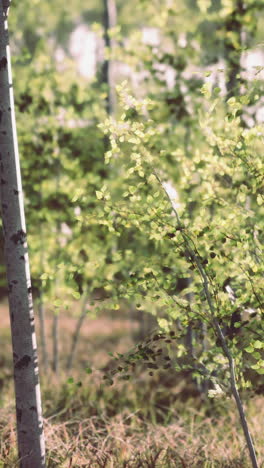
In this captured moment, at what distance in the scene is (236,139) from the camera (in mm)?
3676

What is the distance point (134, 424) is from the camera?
5.67m

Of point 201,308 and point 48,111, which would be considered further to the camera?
point 48,111

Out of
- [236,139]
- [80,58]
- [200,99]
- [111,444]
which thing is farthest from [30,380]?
[80,58]

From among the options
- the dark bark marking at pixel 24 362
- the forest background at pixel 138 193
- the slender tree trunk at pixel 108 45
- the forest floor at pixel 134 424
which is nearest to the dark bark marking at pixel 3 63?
the forest background at pixel 138 193

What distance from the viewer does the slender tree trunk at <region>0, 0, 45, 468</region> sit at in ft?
11.7

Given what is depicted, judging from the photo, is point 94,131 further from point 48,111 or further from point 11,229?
point 11,229

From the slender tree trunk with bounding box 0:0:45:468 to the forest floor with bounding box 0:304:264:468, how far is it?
13.3 inches

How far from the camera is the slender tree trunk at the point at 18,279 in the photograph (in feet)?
Answer: 11.7

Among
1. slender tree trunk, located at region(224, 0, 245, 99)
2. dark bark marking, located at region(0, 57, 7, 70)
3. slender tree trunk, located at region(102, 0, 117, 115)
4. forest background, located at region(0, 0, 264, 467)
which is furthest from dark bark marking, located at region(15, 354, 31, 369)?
slender tree trunk, located at region(102, 0, 117, 115)

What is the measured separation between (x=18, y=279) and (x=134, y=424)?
2.91 m

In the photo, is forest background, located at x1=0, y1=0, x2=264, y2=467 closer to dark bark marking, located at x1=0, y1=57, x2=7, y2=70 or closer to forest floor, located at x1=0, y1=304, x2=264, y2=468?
forest floor, located at x1=0, y1=304, x2=264, y2=468

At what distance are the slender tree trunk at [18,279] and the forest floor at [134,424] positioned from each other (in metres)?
0.34

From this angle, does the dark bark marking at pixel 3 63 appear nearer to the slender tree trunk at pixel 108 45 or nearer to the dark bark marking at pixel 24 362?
the dark bark marking at pixel 24 362

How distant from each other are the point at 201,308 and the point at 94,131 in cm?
350
